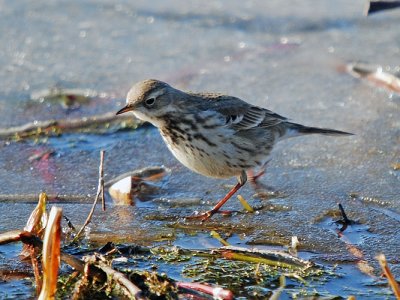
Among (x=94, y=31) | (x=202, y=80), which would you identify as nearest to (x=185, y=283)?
(x=202, y=80)

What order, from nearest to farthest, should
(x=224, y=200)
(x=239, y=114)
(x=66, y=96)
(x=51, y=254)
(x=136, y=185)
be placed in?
(x=51, y=254)
(x=224, y=200)
(x=136, y=185)
(x=239, y=114)
(x=66, y=96)

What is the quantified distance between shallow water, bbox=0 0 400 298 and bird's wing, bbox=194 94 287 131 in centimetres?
32

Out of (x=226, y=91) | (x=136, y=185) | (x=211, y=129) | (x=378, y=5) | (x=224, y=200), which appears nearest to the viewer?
(x=378, y=5)

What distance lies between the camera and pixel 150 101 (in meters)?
6.91

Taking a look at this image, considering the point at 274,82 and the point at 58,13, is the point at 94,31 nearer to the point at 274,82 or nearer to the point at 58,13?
the point at 58,13

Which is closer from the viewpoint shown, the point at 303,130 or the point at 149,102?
the point at 149,102

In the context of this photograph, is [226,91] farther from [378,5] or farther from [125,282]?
[125,282]

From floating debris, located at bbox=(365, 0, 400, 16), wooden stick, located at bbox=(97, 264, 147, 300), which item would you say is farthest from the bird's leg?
floating debris, located at bbox=(365, 0, 400, 16)

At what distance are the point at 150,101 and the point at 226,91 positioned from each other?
2.24 meters

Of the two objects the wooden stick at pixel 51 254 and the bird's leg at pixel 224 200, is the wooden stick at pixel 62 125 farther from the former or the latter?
the wooden stick at pixel 51 254

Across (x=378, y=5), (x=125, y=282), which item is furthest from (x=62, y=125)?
(x=125, y=282)

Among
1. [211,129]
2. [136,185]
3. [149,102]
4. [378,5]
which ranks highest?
[378,5]

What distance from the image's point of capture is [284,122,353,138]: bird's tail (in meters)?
7.53

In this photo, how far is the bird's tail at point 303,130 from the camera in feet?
24.7
